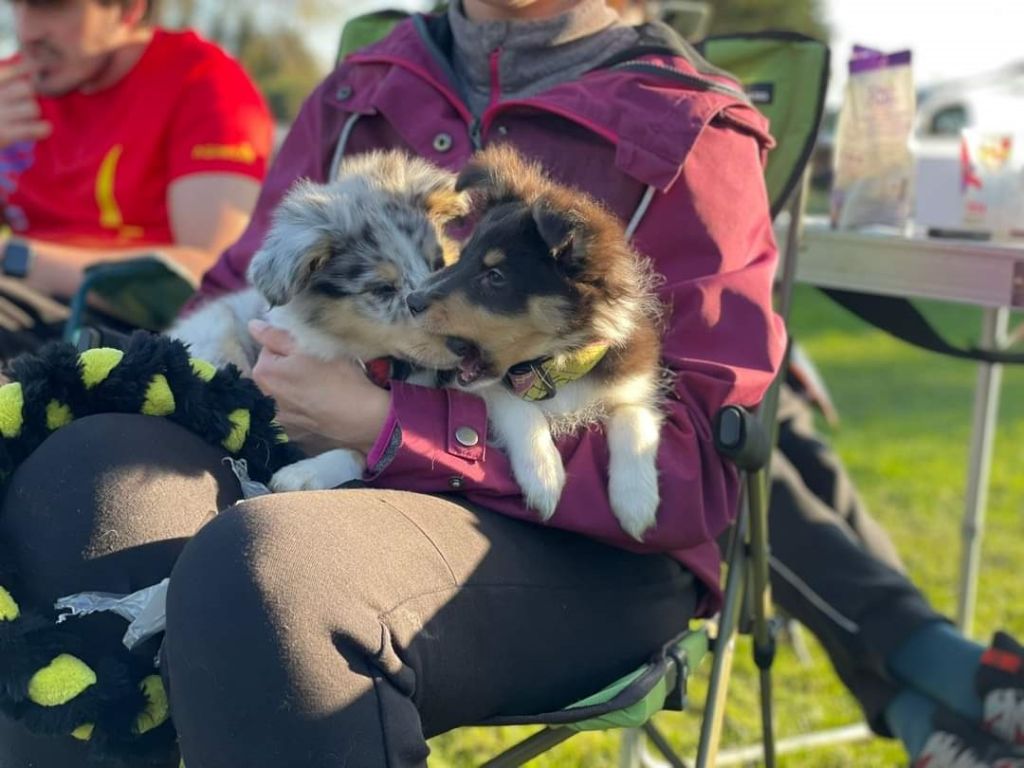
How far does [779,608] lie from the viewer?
11.3 ft

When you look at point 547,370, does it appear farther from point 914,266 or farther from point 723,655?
point 914,266

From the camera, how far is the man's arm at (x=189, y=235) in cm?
342

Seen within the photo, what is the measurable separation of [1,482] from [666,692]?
1.16 metres

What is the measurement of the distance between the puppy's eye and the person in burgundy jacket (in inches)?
8.2

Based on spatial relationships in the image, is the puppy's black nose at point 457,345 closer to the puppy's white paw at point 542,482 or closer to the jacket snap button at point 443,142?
the puppy's white paw at point 542,482

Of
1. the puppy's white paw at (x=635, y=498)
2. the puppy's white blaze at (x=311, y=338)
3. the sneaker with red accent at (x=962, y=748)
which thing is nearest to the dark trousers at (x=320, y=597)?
the puppy's white paw at (x=635, y=498)

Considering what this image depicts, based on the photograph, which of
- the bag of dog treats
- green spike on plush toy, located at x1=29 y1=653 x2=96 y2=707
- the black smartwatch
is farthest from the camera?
the black smartwatch

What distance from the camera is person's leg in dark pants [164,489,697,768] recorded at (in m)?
1.59

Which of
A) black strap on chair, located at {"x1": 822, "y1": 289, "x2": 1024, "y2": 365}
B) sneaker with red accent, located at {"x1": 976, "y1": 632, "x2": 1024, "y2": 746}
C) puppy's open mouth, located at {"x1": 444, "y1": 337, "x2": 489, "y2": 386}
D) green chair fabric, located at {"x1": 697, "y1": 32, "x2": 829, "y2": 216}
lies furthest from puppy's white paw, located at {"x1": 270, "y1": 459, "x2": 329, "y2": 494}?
sneaker with red accent, located at {"x1": 976, "y1": 632, "x2": 1024, "y2": 746}

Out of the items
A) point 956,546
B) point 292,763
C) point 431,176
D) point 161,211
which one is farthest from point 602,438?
point 956,546

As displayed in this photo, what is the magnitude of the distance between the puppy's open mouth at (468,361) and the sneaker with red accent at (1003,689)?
1439 mm

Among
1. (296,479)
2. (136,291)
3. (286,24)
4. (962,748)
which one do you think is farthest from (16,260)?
(286,24)

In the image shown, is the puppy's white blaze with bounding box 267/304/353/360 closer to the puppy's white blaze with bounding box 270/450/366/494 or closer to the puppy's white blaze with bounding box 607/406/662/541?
the puppy's white blaze with bounding box 270/450/366/494

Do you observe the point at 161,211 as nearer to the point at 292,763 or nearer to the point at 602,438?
the point at 602,438
